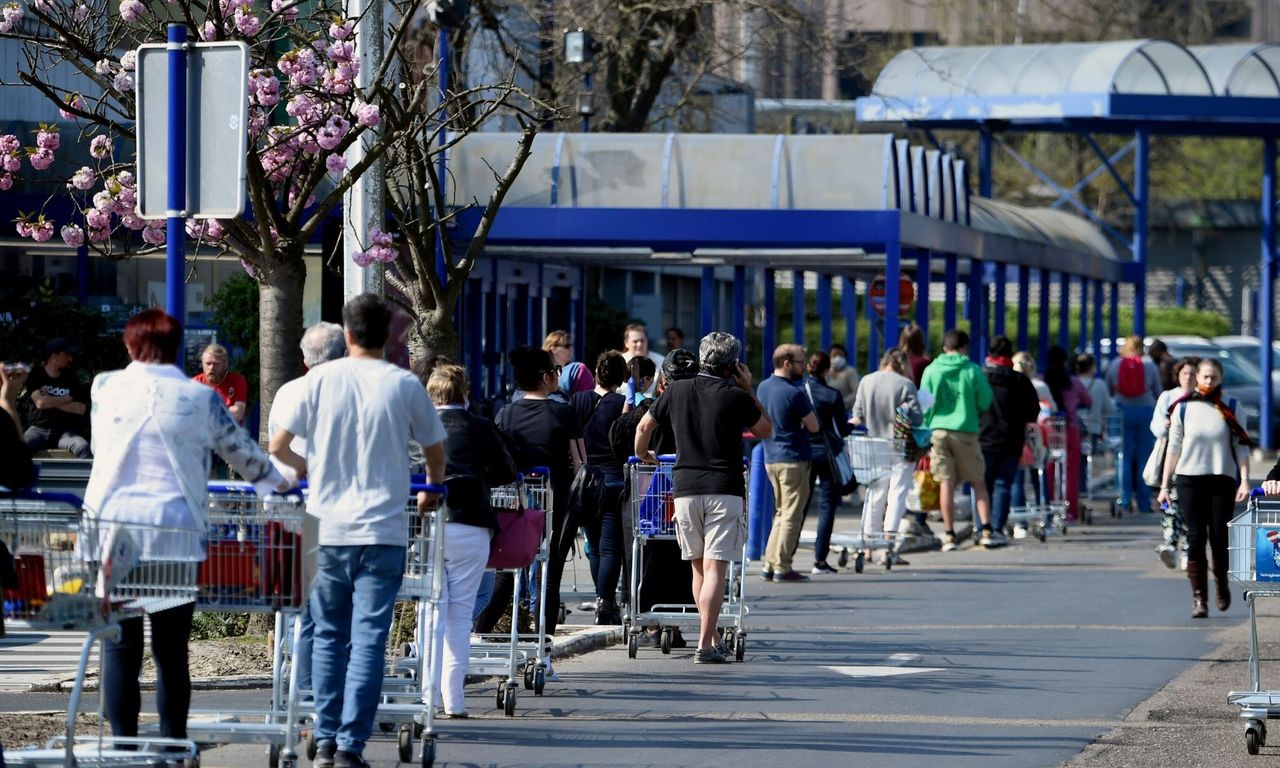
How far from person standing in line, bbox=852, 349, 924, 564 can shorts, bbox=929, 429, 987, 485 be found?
0.73 metres

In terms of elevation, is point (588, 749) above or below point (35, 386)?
below

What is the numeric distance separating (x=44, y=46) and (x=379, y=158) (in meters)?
1.95

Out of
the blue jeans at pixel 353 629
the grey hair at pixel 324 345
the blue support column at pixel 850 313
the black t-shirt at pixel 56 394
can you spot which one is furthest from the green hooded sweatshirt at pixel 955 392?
the blue support column at pixel 850 313

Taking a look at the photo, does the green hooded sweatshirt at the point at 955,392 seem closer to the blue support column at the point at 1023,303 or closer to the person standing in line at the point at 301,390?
the blue support column at the point at 1023,303

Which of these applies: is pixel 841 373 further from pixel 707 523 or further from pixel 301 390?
pixel 301 390

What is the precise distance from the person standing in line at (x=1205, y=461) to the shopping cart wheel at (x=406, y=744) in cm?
696

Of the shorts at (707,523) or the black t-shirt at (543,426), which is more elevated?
the black t-shirt at (543,426)

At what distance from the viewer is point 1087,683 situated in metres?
11.3

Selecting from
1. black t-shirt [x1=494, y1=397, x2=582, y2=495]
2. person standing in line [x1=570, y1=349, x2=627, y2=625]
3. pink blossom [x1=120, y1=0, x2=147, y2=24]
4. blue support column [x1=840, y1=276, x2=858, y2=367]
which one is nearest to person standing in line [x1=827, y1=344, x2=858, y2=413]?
blue support column [x1=840, y1=276, x2=858, y2=367]

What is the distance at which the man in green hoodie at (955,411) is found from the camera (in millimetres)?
19172

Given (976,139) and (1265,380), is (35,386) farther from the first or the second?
(976,139)

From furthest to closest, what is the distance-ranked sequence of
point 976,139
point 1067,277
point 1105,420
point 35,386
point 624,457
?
point 976,139
point 1067,277
point 1105,420
point 35,386
point 624,457

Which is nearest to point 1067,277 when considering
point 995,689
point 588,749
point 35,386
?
point 35,386

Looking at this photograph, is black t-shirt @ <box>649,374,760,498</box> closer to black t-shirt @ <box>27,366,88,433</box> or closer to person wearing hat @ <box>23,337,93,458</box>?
person wearing hat @ <box>23,337,93,458</box>
